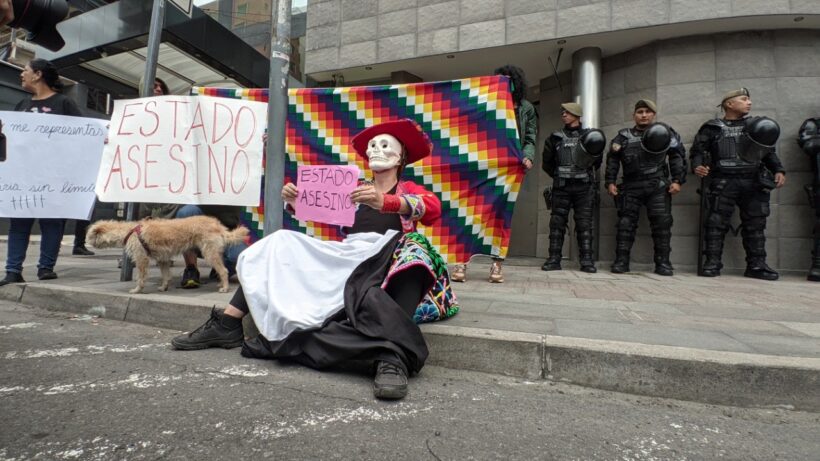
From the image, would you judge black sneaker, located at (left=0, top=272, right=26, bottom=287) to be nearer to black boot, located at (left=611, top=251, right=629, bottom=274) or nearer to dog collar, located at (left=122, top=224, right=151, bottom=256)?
dog collar, located at (left=122, top=224, right=151, bottom=256)

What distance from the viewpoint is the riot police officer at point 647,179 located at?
5152 mm

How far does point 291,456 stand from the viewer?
4.17 feet

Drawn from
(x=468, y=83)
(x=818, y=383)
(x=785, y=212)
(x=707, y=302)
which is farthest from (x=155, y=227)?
(x=785, y=212)

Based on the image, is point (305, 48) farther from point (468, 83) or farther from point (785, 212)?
point (785, 212)

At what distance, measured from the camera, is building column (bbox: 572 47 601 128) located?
20.1 ft

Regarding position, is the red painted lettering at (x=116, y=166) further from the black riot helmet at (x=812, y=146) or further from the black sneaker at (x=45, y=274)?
the black riot helmet at (x=812, y=146)

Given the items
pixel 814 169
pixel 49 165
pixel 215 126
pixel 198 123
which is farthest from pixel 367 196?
pixel 814 169

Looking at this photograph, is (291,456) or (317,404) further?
(317,404)

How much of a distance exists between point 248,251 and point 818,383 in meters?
2.75

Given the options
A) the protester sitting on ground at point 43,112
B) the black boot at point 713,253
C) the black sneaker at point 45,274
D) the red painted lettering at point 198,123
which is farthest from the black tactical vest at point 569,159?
the black sneaker at point 45,274

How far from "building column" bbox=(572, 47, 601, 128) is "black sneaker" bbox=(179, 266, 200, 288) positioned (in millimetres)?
5428

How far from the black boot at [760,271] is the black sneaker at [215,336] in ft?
19.0

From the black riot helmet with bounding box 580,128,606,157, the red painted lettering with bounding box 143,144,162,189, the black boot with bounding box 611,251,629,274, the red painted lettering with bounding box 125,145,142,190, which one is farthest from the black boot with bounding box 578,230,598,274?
the red painted lettering with bounding box 125,145,142,190

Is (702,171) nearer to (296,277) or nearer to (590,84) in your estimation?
(590,84)
